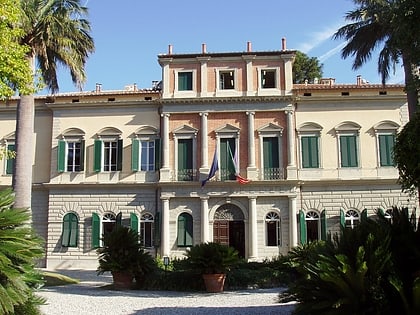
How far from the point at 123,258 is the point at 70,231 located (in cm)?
1176

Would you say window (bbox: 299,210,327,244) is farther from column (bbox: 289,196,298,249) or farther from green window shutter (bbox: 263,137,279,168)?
green window shutter (bbox: 263,137,279,168)

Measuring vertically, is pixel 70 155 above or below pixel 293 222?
above

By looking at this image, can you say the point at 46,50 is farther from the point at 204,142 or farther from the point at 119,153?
the point at 204,142

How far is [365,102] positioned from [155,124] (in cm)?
1069

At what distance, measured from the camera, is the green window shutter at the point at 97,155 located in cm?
2506

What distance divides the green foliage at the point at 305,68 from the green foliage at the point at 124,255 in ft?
86.7

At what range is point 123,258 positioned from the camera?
14.0 metres

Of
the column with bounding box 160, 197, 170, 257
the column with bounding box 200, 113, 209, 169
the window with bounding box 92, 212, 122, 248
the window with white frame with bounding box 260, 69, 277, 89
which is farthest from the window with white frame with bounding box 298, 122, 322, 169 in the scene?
the window with bounding box 92, 212, 122, 248

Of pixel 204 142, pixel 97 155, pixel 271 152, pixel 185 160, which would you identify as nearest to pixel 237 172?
pixel 271 152

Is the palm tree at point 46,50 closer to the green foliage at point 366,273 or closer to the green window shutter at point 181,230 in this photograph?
the green window shutter at point 181,230

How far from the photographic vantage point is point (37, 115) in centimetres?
2628

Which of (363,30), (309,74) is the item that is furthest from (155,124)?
(309,74)

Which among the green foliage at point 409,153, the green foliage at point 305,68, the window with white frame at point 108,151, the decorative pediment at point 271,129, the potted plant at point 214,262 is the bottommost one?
the potted plant at point 214,262

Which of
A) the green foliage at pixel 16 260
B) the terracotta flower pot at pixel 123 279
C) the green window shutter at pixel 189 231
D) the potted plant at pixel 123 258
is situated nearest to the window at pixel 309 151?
the green window shutter at pixel 189 231
